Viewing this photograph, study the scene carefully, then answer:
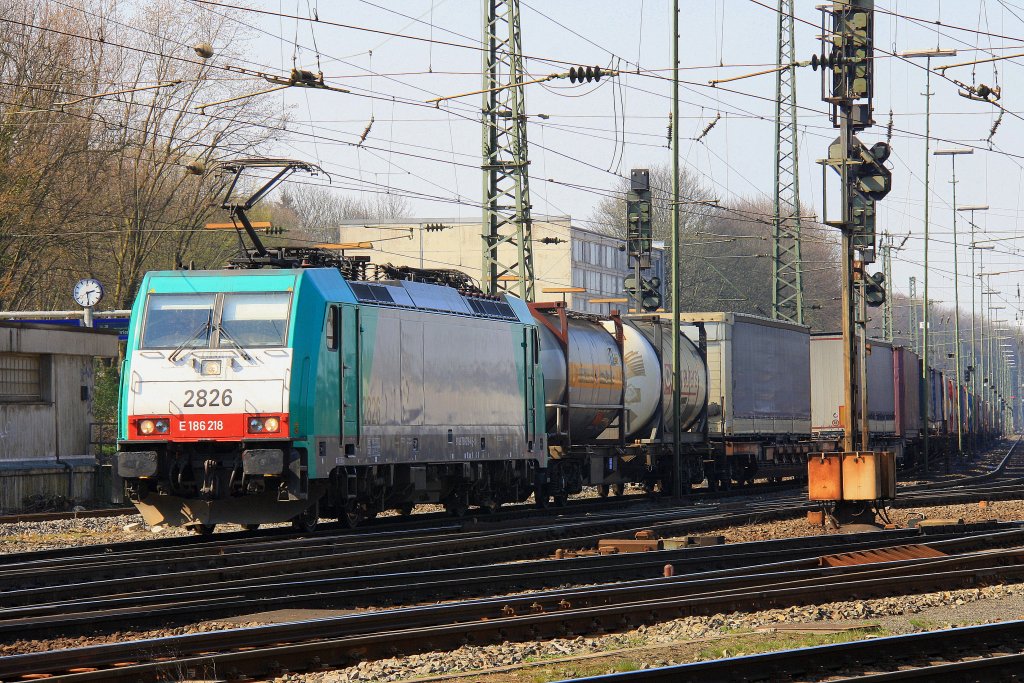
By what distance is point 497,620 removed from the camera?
10.6m

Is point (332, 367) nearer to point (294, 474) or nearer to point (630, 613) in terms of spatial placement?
point (294, 474)

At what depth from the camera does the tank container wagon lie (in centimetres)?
1798

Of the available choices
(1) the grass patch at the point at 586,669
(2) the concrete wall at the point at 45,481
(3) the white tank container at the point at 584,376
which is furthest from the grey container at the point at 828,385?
(1) the grass patch at the point at 586,669

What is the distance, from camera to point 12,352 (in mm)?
27781

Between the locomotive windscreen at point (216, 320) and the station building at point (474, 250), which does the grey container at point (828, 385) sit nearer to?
the locomotive windscreen at point (216, 320)

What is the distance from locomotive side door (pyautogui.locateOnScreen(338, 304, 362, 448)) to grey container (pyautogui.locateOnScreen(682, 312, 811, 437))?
15163 mm

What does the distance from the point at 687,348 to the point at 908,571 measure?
17.4 meters

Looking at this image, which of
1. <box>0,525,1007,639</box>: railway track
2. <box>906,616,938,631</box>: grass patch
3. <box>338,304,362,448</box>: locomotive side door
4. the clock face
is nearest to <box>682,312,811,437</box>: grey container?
the clock face

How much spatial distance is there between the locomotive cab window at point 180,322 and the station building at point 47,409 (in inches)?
376

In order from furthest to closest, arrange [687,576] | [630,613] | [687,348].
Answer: [687,348] < [687,576] < [630,613]

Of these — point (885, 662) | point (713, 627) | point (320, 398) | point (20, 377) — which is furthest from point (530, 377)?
point (885, 662)

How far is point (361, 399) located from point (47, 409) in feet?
39.9

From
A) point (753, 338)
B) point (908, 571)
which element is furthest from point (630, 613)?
point (753, 338)

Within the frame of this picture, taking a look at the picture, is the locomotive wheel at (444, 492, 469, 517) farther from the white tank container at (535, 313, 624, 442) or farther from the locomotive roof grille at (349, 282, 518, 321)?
the white tank container at (535, 313, 624, 442)
